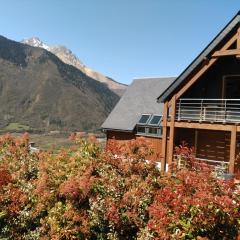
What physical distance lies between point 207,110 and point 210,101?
66 cm

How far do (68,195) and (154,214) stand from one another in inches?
113

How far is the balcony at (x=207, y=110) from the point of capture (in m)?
21.5

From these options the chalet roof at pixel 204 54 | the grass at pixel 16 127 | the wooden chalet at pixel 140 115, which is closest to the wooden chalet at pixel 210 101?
the chalet roof at pixel 204 54

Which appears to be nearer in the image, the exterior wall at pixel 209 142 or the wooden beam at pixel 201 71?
the wooden beam at pixel 201 71

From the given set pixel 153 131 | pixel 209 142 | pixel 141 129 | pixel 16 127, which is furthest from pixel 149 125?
pixel 16 127

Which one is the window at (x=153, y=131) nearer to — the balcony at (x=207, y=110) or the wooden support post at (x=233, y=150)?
the balcony at (x=207, y=110)

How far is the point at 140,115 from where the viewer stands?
30.5m

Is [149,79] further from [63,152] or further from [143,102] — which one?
[63,152]

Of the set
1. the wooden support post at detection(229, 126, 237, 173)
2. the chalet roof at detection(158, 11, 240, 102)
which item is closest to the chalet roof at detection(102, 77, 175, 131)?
the chalet roof at detection(158, 11, 240, 102)

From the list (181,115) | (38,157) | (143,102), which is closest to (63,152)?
(38,157)

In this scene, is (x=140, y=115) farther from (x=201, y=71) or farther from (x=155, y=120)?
(x=201, y=71)

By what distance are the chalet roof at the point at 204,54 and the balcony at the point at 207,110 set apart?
920 mm

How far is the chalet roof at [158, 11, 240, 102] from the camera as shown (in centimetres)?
1998

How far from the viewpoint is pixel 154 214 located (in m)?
8.55
